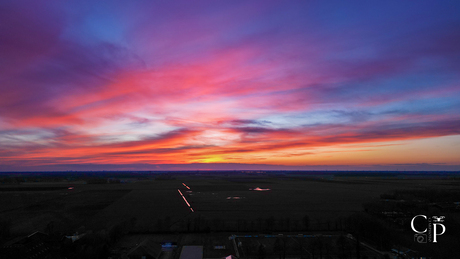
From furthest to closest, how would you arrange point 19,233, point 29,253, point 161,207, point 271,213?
point 161,207, point 271,213, point 19,233, point 29,253

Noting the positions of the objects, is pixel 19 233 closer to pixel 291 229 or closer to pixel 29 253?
pixel 29 253

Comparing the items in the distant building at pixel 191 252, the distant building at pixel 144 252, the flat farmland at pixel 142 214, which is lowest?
the flat farmland at pixel 142 214

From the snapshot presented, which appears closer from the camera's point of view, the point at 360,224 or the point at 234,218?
the point at 360,224

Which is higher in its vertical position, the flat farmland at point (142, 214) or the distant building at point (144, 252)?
the distant building at point (144, 252)

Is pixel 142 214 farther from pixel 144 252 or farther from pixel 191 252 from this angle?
pixel 144 252

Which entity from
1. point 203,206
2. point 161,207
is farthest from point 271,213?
point 161,207

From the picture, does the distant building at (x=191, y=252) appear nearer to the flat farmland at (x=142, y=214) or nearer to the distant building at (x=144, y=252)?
the distant building at (x=144, y=252)

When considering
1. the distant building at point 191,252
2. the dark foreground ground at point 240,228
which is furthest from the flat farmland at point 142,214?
the distant building at point 191,252

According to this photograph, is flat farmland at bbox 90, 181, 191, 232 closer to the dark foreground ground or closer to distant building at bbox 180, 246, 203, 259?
the dark foreground ground
